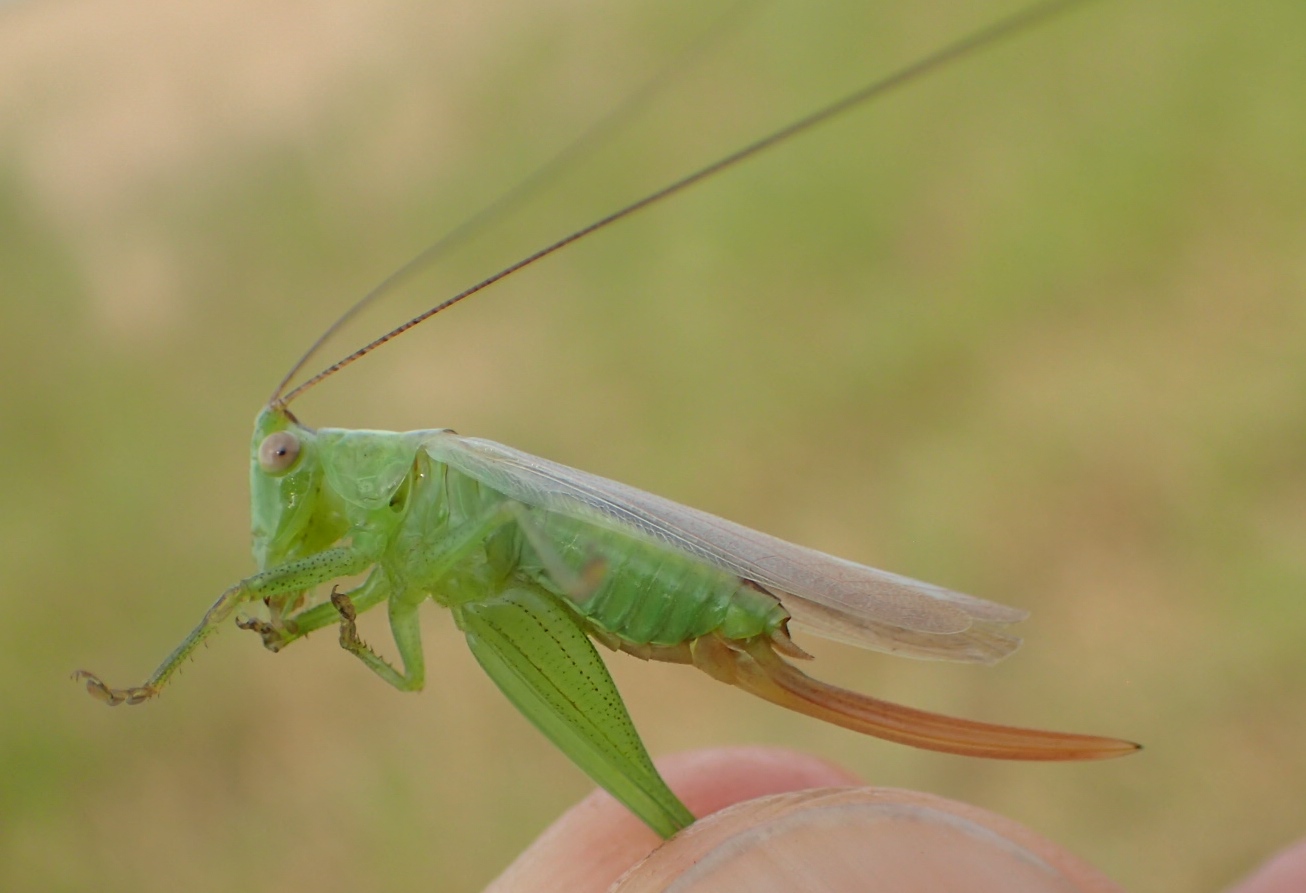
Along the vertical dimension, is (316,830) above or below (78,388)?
below

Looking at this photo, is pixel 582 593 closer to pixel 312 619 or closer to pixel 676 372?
pixel 312 619

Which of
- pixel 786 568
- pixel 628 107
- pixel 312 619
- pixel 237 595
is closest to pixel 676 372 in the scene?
pixel 628 107

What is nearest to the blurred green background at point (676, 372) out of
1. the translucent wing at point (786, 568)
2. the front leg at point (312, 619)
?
the translucent wing at point (786, 568)

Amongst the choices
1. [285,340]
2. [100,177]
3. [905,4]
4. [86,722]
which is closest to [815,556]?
[86,722]

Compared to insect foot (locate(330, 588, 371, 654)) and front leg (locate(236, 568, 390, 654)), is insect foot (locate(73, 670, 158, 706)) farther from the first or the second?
insect foot (locate(330, 588, 371, 654))

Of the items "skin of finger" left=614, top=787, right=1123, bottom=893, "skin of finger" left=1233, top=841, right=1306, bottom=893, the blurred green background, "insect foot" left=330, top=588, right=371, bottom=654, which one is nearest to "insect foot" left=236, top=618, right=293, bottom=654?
"insect foot" left=330, top=588, right=371, bottom=654

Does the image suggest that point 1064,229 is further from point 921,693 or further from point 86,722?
point 86,722

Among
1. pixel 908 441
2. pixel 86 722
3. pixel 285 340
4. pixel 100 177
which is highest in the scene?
pixel 100 177

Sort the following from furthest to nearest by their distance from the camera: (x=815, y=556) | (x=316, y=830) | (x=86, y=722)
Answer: (x=86, y=722) < (x=316, y=830) < (x=815, y=556)
